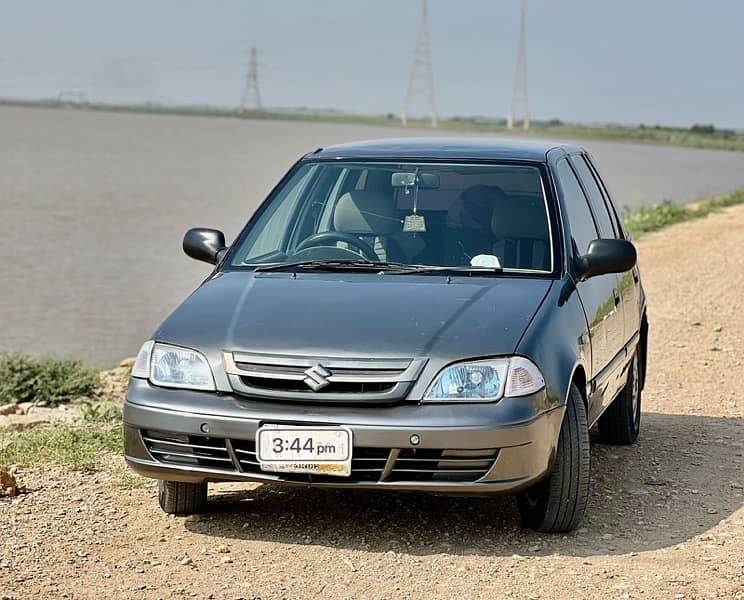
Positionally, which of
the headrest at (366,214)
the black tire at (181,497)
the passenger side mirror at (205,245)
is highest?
the headrest at (366,214)

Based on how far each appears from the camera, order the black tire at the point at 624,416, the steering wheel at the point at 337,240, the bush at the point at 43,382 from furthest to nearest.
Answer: the bush at the point at 43,382
the black tire at the point at 624,416
the steering wheel at the point at 337,240

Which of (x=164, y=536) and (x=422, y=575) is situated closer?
(x=422, y=575)

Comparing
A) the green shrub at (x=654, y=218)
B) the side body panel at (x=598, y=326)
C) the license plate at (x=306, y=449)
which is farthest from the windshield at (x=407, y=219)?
the green shrub at (x=654, y=218)

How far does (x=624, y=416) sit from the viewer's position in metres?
8.23

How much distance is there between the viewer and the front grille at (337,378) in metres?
5.61

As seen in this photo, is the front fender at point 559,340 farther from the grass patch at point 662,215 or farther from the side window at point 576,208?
the grass patch at point 662,215

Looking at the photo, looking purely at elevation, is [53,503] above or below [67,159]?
above

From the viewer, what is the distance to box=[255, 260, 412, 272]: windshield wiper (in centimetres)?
663

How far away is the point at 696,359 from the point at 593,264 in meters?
5.27

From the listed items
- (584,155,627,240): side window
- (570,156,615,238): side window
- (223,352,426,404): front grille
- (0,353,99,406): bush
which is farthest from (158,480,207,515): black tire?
(0,353,99,406): bush

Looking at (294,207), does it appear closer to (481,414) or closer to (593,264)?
(593,264)

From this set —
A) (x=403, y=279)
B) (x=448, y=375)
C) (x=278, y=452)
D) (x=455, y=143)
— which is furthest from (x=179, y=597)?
(x=455, y=143)

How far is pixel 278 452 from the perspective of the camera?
18.6 ft

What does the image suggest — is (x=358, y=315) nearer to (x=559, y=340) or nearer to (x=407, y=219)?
(x=559, y=340)
